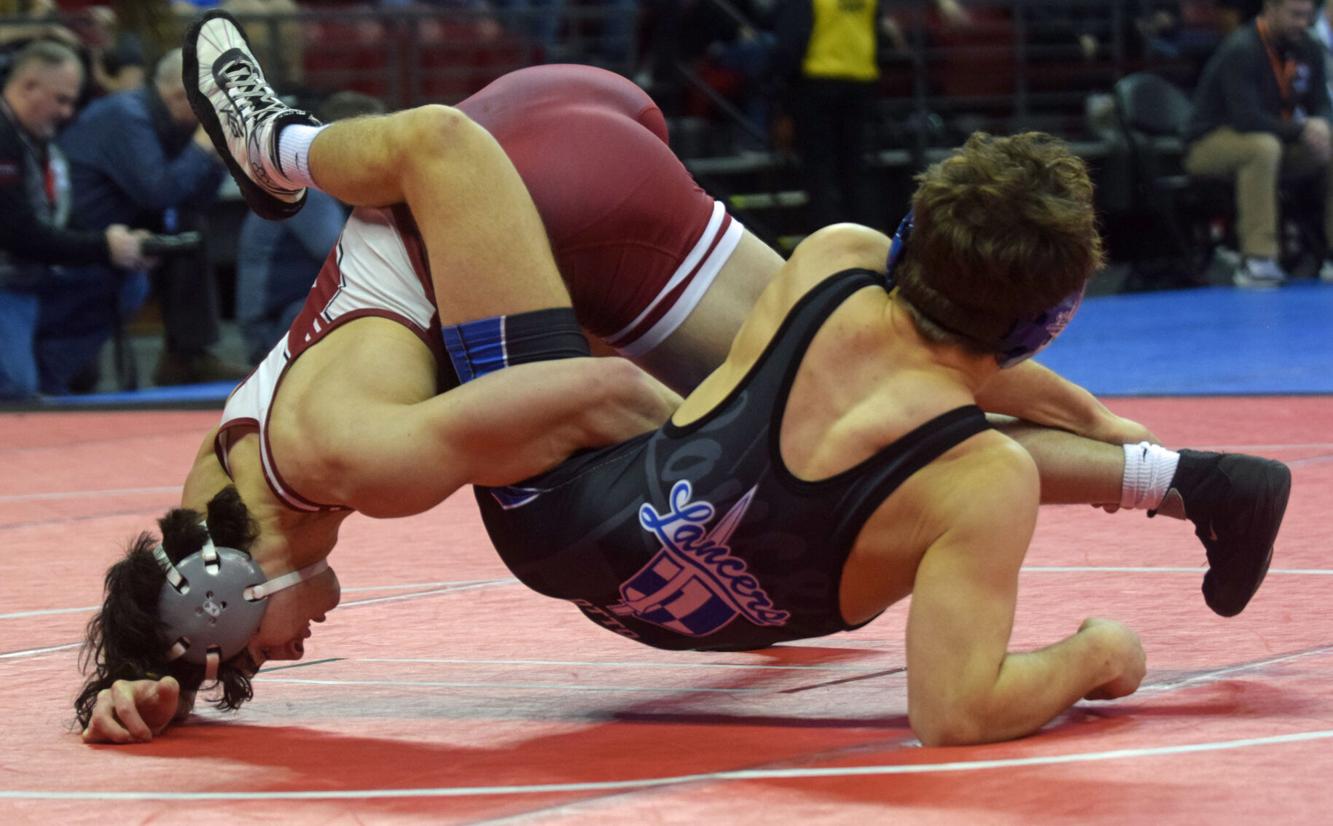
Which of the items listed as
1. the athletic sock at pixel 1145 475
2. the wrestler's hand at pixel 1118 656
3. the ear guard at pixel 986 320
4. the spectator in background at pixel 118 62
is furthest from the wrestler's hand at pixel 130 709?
the spectator in background at pixel 118 62

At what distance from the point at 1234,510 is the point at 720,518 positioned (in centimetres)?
93

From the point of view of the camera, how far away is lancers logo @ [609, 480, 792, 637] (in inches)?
115

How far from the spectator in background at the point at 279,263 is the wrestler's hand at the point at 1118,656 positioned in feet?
20.0

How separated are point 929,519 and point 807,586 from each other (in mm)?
227

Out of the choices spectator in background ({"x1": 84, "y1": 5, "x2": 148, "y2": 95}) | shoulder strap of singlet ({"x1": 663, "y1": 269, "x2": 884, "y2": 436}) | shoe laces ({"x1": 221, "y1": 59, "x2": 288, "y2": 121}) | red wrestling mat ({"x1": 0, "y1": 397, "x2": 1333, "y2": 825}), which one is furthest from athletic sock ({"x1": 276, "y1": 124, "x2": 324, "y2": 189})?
spectator in background ({"x1": 84, "y1": 5, "x2": 148, "y2": 95})

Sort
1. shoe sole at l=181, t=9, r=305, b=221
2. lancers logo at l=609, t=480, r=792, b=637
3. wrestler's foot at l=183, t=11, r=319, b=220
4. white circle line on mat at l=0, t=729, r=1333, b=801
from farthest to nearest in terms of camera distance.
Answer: shoe sole at l=181, t=9, r=305, b=221
wrestler's foot at l=183, t=11, r=319, b=220
lancers logo at l=609, t=480, r=792, b=637
white circle line on mat at l=0, t=729, r=1333, b=801

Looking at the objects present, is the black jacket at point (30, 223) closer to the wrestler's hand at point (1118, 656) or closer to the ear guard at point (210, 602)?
the ear guard at point (210, 602)

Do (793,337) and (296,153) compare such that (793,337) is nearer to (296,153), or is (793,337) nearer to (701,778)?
(701,778)

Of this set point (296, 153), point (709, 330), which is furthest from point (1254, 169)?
point (296, 153)

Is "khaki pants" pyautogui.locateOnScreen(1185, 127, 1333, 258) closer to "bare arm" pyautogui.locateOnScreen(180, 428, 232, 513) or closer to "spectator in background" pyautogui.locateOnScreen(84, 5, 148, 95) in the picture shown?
"spectator in background" pyautogui.locateOnScreen(84, 5, 148, 95)

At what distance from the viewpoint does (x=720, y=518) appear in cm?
290

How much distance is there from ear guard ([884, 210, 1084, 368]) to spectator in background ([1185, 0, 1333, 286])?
9058 millimetres

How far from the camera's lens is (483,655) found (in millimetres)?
3699

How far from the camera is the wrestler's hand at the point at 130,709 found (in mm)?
3111
